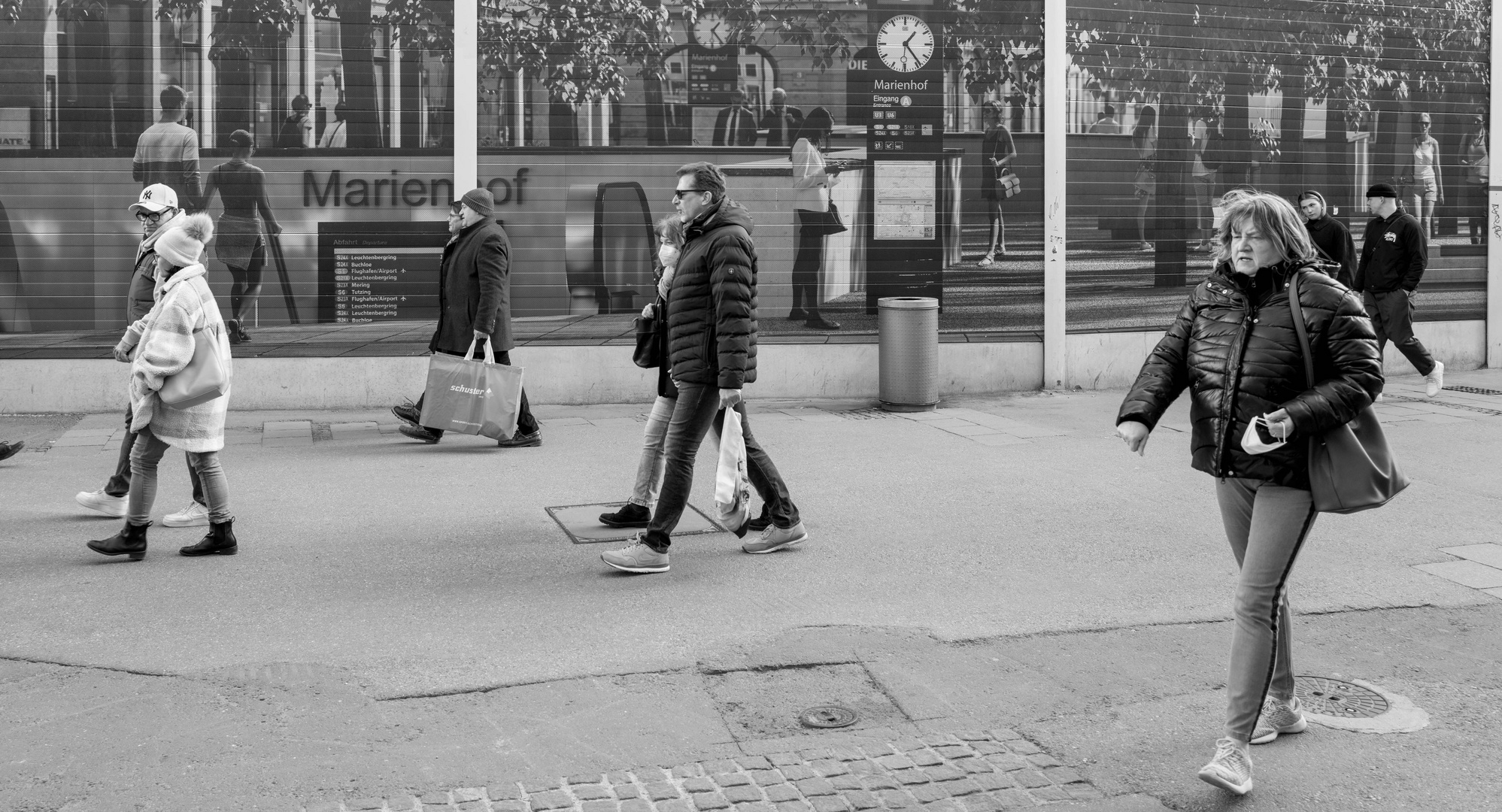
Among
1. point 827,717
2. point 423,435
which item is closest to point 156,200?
point 423,435

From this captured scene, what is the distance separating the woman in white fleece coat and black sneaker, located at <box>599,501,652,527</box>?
1.94 meters

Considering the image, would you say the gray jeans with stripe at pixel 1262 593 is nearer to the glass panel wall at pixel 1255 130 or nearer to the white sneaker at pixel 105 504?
the white sneaker at pixel 105 504

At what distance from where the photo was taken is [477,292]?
10.3 metres

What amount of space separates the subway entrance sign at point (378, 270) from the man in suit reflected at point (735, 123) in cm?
269

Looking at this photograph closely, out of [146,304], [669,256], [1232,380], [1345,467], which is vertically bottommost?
[1345,467]

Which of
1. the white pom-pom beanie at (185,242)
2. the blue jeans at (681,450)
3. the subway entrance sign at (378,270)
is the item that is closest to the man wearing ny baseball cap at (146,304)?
the white pom-pom beanie at (185,242)

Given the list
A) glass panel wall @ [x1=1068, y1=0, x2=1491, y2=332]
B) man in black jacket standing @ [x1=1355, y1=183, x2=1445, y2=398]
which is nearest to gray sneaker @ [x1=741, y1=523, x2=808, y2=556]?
glass panel wall @ [x1=1068, y1=0, x2=1491, y2=332]

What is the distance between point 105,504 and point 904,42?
28.1 feet

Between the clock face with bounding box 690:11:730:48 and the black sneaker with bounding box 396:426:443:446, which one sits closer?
the black sneaker with bounding box 396:426:443:446

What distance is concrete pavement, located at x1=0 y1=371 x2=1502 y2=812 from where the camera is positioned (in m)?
4.28

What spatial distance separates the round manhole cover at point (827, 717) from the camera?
15.2 ft

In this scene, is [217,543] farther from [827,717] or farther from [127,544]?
[827,717]

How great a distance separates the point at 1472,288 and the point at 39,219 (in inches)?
581

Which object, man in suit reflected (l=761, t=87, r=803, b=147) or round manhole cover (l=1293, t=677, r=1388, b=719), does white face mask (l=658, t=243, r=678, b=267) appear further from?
man in suit reflected (l=761, t=87, r=803, b=147)
